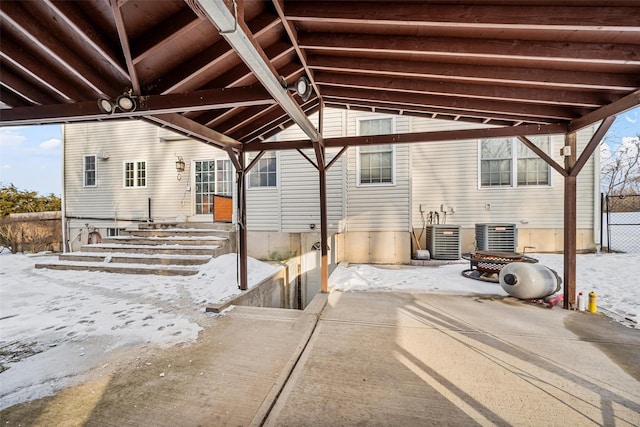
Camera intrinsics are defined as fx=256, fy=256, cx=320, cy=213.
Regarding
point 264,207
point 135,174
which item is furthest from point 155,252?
point 135,174

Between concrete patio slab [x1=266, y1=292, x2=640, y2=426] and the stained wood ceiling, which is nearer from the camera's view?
concrete patio slab [x1=266, y1=292, x2=640, y2=426]

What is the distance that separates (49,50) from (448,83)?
165 inches

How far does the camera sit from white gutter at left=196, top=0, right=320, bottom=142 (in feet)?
4.60

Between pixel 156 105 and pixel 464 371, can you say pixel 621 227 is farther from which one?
pixel 156 105

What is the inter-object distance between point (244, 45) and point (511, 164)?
849 cm

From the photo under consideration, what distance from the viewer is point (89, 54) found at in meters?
2.39

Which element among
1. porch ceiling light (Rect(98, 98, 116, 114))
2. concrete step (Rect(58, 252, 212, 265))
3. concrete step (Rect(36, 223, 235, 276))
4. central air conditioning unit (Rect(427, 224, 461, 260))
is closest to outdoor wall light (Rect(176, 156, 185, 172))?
concrete step (Rect(36, 223, 235, 276))

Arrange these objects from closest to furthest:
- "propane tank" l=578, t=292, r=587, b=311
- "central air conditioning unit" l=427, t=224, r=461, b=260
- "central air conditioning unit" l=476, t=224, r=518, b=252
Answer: "propane tank" l=578, t=292, r=587, b=311 → "central air conditioning unit" l=476, t=224, r=518, b=252 → "central air conditioning unit" l=427, t=224, r=461, b=260

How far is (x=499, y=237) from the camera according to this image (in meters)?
6.64

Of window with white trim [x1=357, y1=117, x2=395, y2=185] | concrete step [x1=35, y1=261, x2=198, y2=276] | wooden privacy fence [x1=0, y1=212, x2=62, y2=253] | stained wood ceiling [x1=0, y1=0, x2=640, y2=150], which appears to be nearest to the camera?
stained wood ceiling [x1=0, y1=0, x2=640, y2=150]

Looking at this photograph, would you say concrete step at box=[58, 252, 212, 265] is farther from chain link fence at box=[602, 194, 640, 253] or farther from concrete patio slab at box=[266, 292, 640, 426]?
chain link fence at box=[602, 194, 640, 253]

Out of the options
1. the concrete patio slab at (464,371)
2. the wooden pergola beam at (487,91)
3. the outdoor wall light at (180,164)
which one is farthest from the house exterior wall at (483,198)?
the outdoor wall light at (180,164)

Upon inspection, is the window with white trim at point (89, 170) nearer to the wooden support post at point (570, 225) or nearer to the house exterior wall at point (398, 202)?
the house exterior wall at point (398, 202)

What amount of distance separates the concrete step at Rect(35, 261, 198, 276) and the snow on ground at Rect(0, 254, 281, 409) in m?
0.17
